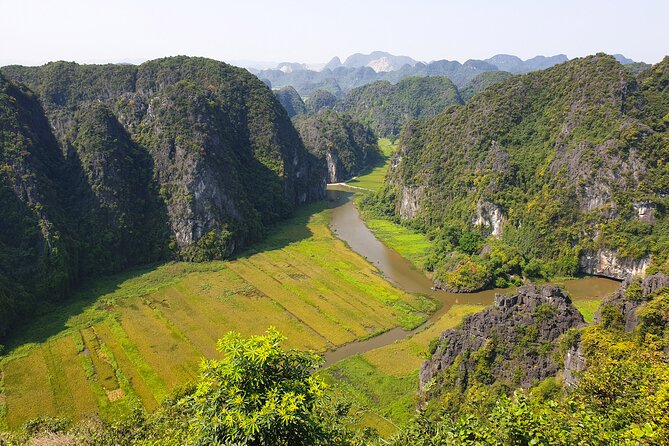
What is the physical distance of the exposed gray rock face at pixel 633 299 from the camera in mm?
33469

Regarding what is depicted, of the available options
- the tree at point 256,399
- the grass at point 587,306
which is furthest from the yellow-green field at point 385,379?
the tree at point 256,399

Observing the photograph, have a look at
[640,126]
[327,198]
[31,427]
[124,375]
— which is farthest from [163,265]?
[640,126]

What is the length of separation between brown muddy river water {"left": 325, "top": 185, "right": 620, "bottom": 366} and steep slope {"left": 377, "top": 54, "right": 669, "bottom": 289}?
2438mm

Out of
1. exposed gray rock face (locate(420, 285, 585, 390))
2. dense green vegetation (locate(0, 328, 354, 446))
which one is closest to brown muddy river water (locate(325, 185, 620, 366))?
exposed gray rock face (locate(420, 285, 585, 390))

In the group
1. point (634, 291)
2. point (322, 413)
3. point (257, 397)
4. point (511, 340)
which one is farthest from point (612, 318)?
point (257, 397)

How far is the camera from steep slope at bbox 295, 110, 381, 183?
5748 inches

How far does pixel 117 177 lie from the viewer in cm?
7700

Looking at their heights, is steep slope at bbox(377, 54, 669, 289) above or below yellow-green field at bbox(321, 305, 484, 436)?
above

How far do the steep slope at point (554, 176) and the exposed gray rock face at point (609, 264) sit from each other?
0.15 meters

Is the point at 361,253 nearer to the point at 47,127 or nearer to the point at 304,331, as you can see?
the point at 304,331

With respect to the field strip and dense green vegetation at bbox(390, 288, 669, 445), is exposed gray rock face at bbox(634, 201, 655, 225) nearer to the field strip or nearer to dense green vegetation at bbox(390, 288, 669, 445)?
dense green vegetation at bbox(390, 288, 669, 445)

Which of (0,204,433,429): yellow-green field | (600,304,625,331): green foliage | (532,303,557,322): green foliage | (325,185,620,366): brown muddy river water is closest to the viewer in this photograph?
(600,304,625,331): green foliage

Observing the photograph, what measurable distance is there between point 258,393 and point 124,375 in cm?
3910

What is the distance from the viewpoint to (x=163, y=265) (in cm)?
7312
